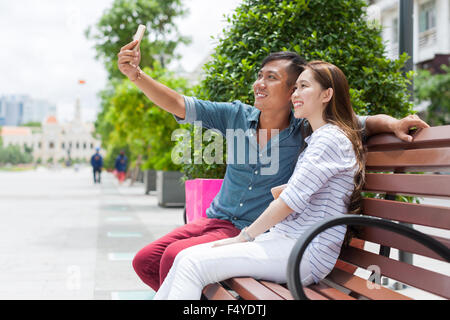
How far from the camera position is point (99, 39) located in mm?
20703

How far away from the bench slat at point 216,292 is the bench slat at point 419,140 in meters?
1.03

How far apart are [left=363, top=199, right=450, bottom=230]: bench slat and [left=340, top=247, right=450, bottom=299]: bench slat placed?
19 centimetres

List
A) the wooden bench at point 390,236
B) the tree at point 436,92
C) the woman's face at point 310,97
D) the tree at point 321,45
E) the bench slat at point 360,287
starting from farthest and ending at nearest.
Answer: the tree at point 436,92
the tree at point 321,45
the woman's face at point 310,97
the bench slat at point 360,287
the wooden bench at point 390,236

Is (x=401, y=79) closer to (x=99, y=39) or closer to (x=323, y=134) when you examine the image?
(x=323, y=134)

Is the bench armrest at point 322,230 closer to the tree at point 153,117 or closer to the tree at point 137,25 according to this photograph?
the tree at point 153,117

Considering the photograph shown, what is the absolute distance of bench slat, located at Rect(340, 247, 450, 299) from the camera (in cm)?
190

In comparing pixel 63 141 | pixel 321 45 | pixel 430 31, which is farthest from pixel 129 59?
pixel 63 141

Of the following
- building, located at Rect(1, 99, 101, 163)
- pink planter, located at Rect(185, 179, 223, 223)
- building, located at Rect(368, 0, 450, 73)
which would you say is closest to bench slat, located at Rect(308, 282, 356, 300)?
pink planter, located at Rect(185, 179, 223, 223)

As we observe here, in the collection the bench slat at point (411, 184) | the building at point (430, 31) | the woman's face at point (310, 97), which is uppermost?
the building at point (430, 31)

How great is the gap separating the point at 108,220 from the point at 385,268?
8030mm

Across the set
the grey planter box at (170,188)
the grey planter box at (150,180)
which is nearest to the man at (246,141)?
the grey planter box at (170,188)

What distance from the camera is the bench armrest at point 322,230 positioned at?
1689 mm

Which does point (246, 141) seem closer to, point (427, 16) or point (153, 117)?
point (153, 117)

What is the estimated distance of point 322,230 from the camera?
5.63 ft
